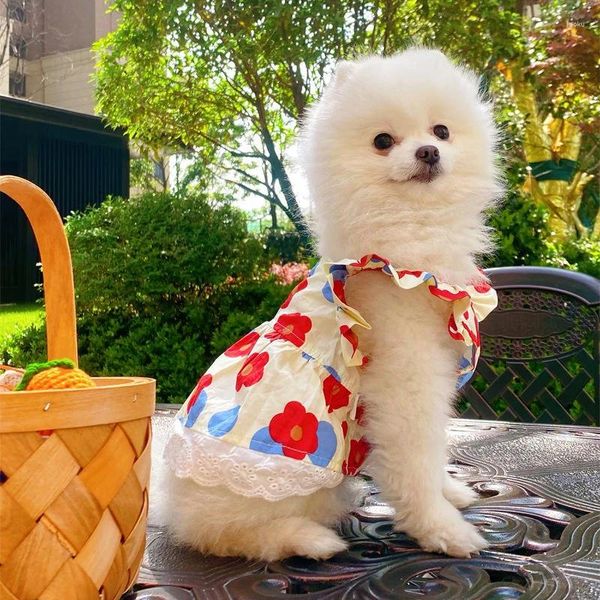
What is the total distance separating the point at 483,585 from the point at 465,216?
0.58 m

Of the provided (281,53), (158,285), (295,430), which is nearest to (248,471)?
(295,430)

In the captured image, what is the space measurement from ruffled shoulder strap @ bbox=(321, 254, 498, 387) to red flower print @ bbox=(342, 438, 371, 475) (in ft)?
0.42

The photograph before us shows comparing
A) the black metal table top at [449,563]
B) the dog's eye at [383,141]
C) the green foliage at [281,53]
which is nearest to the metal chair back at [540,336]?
the black metal table top at [449,563]

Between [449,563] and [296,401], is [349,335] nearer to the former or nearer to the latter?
[296,401]

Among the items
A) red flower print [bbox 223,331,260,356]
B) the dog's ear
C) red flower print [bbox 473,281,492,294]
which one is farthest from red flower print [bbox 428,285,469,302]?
the dog's ear

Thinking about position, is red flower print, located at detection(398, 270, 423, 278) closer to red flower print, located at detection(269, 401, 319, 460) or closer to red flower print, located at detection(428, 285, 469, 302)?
red flower print, located at detection(428, 285, 469, 302)

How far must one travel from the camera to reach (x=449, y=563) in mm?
869

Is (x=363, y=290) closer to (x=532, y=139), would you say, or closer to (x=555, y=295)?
(x=555, y=295)

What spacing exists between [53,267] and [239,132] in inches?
236

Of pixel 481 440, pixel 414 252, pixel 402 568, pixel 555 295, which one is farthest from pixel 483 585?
pixel 555 295

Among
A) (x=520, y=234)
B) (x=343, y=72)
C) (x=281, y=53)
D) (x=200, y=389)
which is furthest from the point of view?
(x=281, y=53)

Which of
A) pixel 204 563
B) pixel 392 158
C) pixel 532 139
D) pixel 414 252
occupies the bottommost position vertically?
pixel 204 563

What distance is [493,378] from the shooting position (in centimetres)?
212

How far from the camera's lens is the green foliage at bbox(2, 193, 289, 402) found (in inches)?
159
